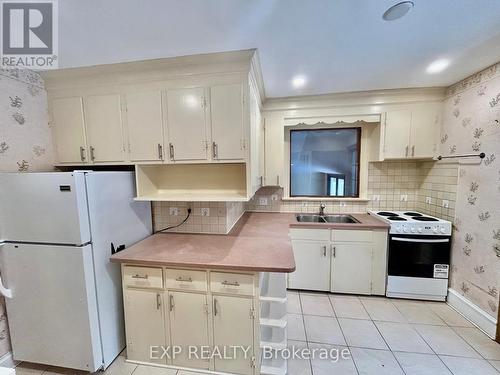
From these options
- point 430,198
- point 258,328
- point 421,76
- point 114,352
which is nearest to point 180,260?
point 258,328

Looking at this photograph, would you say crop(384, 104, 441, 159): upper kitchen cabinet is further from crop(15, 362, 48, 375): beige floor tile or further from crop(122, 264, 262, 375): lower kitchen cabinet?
crop(15, 362, 48, 375): beige floor tile

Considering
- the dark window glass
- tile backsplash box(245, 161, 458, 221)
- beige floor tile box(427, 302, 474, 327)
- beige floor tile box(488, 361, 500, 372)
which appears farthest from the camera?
the dark window glass

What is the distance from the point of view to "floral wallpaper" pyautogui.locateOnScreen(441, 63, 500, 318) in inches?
76.5

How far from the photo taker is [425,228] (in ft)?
7.86

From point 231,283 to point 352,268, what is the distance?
68.7 inches

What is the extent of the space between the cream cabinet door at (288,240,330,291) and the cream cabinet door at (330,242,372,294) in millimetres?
84

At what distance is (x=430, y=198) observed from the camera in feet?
8.98

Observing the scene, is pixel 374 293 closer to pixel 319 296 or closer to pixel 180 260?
pixel 319 296

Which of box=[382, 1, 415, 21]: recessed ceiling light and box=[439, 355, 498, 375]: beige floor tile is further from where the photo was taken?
box=[439, 355, 498, 375]: beige floor tile

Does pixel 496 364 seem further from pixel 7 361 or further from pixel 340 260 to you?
pixel 7 361

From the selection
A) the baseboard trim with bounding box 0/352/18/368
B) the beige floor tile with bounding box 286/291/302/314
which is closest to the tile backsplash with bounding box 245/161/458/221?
the beige floor tile with bounding box 286/291/302/314

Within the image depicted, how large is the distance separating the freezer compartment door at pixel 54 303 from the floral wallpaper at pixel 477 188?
11.0 feet

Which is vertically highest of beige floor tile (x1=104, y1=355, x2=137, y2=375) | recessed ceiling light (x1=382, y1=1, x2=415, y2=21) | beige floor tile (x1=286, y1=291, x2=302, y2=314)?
recessed ceiling light (x1=382, y1=1, x2=415, y2=21)

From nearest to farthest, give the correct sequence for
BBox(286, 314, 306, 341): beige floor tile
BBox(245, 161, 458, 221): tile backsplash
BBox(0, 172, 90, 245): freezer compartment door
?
BBox(0, 172, 90, 245): freezer compartment door < BBox(286, 314, 306, 341): beige floor tile < BBox(245, 161, 458, 221): tile backsplash
